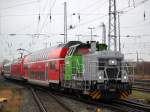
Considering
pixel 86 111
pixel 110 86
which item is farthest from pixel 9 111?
pixel 110 86

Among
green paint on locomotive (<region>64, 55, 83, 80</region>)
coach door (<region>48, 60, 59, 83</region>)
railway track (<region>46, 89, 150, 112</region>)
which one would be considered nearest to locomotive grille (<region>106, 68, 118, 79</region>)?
railway track (<region>46, 89, 150, 112</region>)

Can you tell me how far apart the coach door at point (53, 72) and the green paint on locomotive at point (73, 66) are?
1.96m

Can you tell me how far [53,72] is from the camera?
25203 millimetres

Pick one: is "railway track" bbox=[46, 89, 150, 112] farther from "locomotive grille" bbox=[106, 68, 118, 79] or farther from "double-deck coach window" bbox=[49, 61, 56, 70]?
"double-deck coach window" bbox=[49, 61, 56, 70]

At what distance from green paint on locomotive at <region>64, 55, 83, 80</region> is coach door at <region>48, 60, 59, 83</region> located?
196 cm

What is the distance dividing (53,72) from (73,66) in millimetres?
4467

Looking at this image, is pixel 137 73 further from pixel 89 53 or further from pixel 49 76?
pixel 89 53

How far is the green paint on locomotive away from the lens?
Answer: 65.8 ft

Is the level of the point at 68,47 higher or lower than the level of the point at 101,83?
higher

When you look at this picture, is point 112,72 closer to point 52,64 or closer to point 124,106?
point 124,106

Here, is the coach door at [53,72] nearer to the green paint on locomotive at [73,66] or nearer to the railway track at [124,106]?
the green paint on locomotive at [73,66]

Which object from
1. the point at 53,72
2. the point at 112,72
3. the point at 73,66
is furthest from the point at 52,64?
the point at 112,72

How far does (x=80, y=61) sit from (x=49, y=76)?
6781 mm

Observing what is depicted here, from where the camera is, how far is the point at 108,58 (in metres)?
19.0
